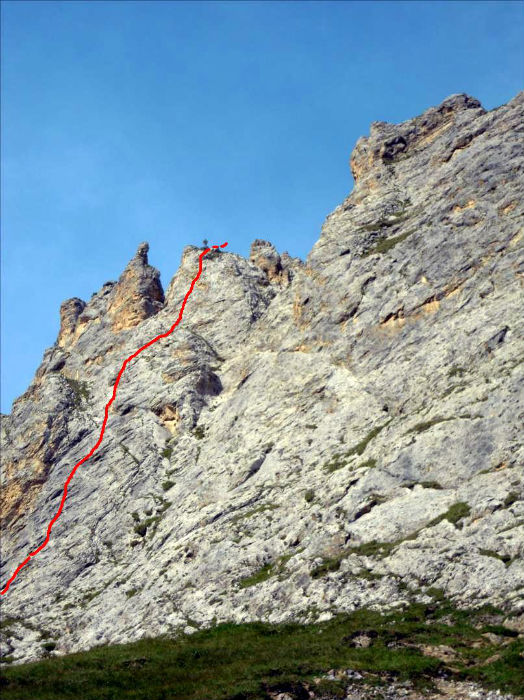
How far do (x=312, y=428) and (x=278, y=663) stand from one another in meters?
31.1

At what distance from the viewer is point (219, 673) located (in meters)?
41.5

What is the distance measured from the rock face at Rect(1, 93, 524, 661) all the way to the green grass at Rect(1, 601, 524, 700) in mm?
2515

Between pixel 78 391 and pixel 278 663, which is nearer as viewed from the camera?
pixel 278 663

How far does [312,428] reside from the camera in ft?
230

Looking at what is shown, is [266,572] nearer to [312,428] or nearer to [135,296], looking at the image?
[312,428]

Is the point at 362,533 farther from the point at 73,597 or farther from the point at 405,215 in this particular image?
the point at 405,215

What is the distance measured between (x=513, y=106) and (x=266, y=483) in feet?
170

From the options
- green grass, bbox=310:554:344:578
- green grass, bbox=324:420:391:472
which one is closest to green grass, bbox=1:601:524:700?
green grass, bbox=310:554:344:578

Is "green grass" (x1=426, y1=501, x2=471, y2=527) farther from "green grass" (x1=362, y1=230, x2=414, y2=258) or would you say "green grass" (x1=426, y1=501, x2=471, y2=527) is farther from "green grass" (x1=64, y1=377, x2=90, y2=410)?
"green grass" (x1=64, y1=377, x2=90, y2=410)

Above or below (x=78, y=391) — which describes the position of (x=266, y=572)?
below

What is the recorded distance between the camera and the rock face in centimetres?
5181

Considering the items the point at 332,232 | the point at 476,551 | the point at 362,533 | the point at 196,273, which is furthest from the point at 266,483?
the point at 196,273

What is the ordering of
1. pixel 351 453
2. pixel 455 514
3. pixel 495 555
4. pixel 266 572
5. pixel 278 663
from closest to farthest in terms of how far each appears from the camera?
pixel 278 663 < pixel 495 555 < pixel 455 514 < pixel 266 572 < pixel 351 453

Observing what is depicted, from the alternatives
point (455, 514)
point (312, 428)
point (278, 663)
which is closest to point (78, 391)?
point (312, 428)
